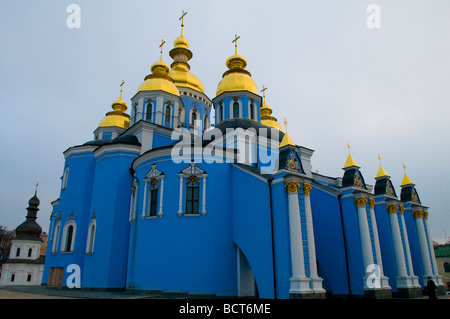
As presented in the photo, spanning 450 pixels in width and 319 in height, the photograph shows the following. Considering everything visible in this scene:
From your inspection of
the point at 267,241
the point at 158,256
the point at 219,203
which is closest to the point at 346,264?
the point at 267,241

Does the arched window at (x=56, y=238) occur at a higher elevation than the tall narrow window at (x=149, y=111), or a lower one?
lower

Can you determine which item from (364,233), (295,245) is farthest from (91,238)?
(364,233)

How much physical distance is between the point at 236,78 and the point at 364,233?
11566mm

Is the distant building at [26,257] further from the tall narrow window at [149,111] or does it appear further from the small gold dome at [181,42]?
the tall narrow window at [149,111]

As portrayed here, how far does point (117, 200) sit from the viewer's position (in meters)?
15.6

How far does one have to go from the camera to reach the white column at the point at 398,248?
14273mm

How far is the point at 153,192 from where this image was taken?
46.8ft

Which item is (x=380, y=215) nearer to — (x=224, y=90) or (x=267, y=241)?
(x=267, y=241)

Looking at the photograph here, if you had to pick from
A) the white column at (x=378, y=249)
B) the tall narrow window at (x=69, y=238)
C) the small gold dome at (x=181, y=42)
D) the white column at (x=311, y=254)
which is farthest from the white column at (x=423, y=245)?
the small gold dome at (x=181, y=42)

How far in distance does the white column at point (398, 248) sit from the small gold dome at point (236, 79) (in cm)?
1002

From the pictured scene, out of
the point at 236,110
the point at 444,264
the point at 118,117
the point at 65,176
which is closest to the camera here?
the point at 65,176

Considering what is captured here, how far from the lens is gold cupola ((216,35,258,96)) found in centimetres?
1995

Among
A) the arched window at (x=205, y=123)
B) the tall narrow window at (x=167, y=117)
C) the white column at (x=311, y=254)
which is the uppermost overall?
the arched window at (x=205, y=123)

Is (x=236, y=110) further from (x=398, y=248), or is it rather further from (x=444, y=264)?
(x=444, y=264)
